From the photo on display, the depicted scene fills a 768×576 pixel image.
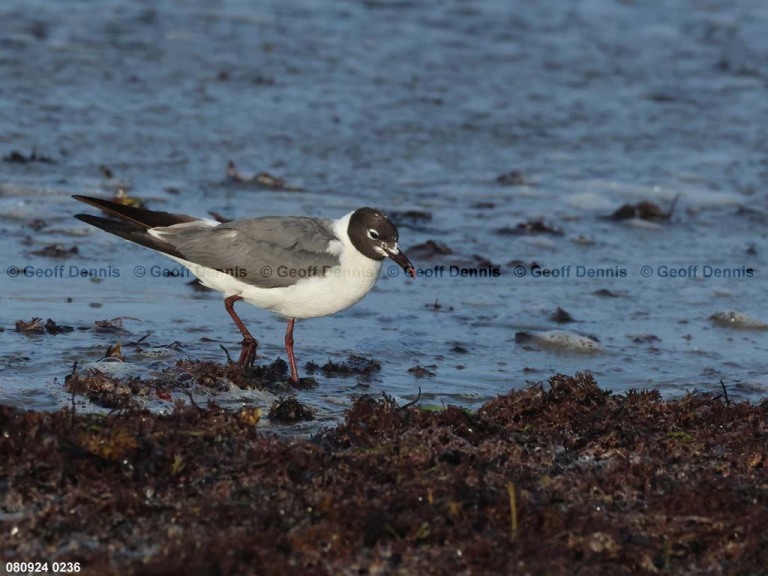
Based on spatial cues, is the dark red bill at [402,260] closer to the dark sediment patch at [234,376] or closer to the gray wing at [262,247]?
the gray wing at [262,247]

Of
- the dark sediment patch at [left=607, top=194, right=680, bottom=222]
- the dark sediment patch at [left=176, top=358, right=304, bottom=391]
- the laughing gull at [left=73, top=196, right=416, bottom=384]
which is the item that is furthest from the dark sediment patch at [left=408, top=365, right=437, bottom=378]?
the dark sediment patch at [left=607, top=194, right=680, bottom=222]

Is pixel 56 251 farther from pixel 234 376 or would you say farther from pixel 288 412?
pixel 288 412

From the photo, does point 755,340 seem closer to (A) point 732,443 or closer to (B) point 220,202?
(A) point 732,443

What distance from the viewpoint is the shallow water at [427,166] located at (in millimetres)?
7047

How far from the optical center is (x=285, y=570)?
3842 millimetres

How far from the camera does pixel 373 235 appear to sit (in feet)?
21.2

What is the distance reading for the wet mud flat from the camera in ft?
13.0

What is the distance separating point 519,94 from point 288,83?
2669 millimetres

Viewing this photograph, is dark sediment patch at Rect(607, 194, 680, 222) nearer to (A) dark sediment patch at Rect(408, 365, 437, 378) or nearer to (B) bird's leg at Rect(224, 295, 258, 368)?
(A) dark sediment patch at Rect(408, 365, 437, 378)

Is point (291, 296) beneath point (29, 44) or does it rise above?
beneath

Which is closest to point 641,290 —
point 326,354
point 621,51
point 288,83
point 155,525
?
point 326,354

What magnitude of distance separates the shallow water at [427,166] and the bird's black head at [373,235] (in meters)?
0.69

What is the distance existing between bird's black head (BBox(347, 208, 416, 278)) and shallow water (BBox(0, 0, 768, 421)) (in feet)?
2.27

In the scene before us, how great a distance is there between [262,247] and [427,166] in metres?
4.86
